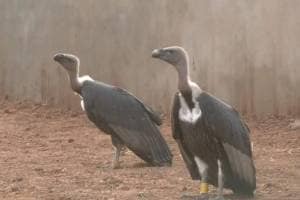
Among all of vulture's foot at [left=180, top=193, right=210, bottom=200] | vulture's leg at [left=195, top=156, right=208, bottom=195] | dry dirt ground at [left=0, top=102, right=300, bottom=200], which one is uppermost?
vulture's leg at [left=195, top=156, right=208, bottom=195]

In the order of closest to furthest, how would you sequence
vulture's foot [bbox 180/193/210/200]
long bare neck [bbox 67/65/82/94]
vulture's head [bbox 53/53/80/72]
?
1. vulture's foot [bbox 180/193/210/200]
2. long bare neck [bbox 67/65/82/94]
3. vulture's head [bbox 53/53/80/72]

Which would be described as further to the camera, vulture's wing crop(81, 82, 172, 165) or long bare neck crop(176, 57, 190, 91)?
vulture's wing crop(81, 82, 172, 165)

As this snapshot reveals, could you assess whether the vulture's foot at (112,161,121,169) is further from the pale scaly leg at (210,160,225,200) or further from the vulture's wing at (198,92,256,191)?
the vulture's wing at (198,92,256,191)

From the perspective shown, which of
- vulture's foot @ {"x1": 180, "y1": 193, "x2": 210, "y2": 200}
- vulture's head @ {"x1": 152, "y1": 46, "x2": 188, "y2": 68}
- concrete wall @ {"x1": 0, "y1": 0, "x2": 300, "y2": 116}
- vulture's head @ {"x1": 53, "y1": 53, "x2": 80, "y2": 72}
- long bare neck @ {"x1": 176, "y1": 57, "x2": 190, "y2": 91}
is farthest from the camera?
concrete wall @ {"x1": 0, "y1": 0, "x2": 300, "y2": 116}

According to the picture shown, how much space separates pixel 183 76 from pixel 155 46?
5960 mm

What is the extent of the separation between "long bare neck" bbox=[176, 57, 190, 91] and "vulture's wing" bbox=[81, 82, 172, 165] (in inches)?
79.1

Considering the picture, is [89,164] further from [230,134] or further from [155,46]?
[155,46]

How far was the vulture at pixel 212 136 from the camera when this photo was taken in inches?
299

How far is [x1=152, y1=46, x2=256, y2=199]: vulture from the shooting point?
7.59m

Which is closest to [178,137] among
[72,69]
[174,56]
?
[174,56]

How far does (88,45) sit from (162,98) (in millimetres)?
1546

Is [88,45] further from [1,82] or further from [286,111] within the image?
[286,111]

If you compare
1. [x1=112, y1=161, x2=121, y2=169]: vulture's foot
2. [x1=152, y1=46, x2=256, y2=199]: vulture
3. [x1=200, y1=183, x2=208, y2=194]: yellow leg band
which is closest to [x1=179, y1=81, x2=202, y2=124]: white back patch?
[x1=152, y1=46, x2=256, y2=199]: vulture

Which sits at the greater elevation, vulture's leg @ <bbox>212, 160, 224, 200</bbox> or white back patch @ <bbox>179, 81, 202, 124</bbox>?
white back patch @ <bbox>179, 81, 202, 124</bbox>
